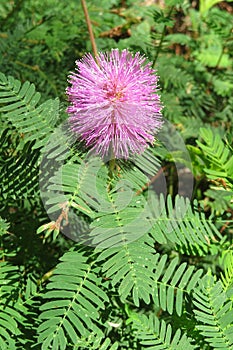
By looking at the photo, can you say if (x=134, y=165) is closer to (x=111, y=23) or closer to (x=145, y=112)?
(x=145, y=112)

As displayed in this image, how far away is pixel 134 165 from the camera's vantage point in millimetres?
1258

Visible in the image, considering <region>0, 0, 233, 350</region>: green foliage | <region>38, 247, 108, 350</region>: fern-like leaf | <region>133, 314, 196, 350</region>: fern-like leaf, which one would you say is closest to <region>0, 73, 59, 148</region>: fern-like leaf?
<region>0, 0, 233, 350</region>: green foliage

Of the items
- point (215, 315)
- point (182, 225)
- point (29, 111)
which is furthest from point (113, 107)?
point (215, 315)

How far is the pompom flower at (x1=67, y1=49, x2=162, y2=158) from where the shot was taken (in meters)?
1.11

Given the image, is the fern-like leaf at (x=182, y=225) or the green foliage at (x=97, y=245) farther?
the fern-like leaf at (x=182, y=225)

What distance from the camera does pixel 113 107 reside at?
1.11 m

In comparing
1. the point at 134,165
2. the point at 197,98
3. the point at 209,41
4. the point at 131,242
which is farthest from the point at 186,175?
the point at 131,242

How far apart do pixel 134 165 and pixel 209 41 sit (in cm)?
145

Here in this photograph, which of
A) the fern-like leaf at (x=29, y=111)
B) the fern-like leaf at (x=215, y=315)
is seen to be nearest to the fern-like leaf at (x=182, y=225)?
the fern-like leaf at (x=215, y=315)

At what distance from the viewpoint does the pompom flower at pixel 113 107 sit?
1108 mm

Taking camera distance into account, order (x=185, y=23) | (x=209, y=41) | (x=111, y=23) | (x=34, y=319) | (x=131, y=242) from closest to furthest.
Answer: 1. (x=131, y=242)
2. (x=34, y=319)
3. (x=111, y=23)
4. (x=209, y=41)
5. (x=185, y=23)

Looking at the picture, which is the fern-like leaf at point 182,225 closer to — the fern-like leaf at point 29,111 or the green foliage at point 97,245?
the green foliage at point 97,245

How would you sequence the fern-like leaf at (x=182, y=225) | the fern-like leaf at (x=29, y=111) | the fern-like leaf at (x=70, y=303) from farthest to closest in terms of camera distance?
the fern-like leaf at (x=182, y=225)
the fern-like leaf at (x=29, y=111)
the fern-like leaf at (x=70, y=303)

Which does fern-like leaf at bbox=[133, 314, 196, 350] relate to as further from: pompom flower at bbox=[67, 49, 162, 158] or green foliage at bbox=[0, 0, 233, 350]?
pompom flower at bbox=[67, 49, 162, 158]
